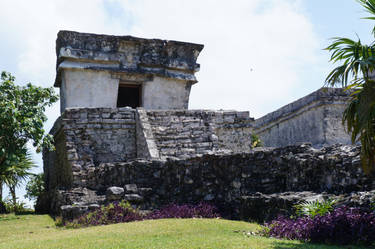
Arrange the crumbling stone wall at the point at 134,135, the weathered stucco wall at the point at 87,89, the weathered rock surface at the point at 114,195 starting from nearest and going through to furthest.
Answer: the weathered rock surface at the point at 114,195 → the crumbling stone wall at the point at 134,135 → the weathered stucco wall at the point at 87,89

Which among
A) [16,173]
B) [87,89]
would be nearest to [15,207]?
[16,173]

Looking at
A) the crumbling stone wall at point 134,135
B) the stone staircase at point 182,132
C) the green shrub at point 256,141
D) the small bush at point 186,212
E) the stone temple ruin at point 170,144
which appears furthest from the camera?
the green shrub at point 256,141

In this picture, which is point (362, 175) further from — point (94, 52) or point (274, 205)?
point (94, 52)

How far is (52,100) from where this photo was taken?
12.5 metres

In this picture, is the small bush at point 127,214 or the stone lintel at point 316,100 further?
the stone lintel at point 316,100

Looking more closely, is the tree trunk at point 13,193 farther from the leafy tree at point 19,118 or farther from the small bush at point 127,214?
the small bush at point 127,214

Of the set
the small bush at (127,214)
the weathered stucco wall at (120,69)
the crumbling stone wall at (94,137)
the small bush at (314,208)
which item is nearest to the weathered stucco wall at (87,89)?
the weathered stucco wall at (120,69)

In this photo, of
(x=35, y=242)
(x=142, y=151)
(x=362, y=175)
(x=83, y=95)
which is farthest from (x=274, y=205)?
(x=83, y=95)

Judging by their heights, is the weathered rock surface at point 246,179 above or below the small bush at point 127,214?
above

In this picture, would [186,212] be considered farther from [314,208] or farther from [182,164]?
[314,208]

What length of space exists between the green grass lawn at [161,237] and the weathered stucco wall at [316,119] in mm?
7008

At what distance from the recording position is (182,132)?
44.7 ft

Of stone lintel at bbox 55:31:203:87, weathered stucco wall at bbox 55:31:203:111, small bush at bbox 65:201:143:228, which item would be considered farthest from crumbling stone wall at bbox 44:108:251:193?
stone lintel at bbox 55:31:203:87

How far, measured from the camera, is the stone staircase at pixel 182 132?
1313cm
